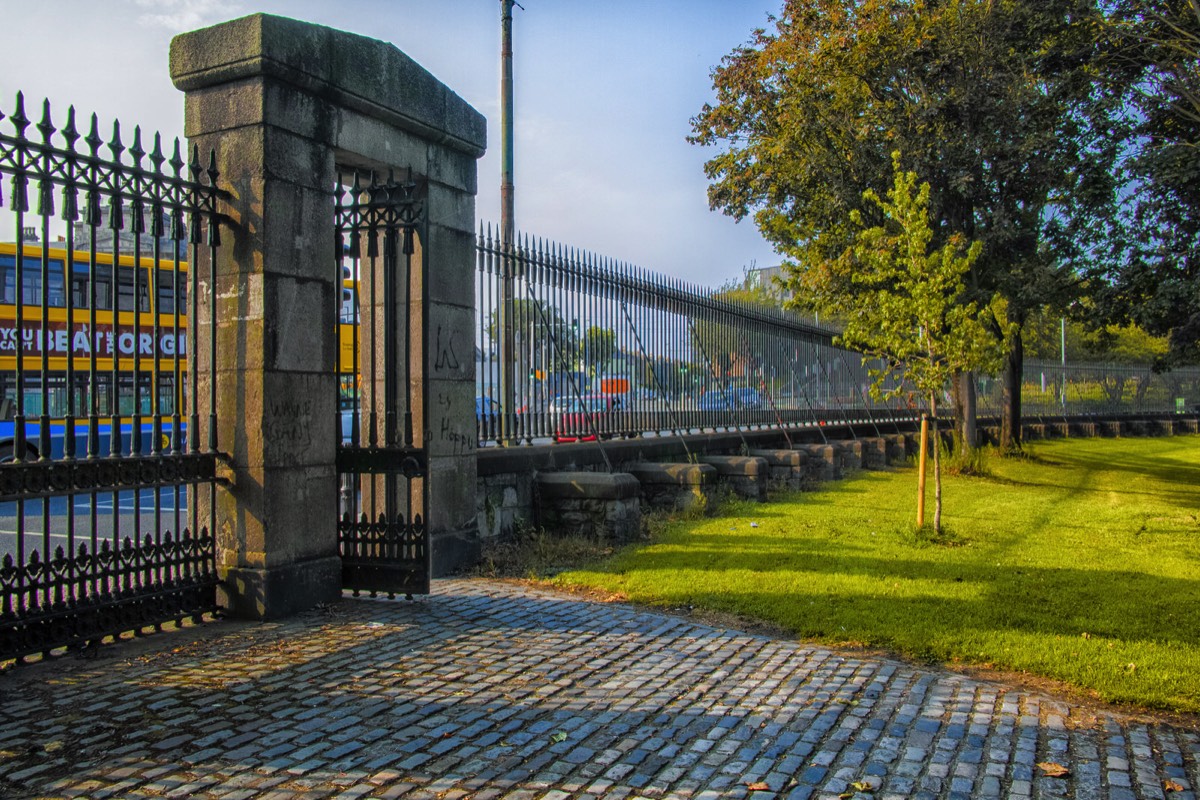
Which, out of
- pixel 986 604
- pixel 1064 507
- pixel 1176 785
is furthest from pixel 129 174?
pixel 1064 507

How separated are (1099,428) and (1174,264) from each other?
18.9 meters

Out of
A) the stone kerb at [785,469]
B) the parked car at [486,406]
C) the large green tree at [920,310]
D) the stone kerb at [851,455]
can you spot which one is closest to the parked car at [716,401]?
the stone kerb at [785,469]

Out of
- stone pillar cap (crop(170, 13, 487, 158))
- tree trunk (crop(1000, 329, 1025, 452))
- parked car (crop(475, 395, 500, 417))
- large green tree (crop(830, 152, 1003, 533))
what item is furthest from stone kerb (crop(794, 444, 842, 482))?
stone pillar cap (crop(170, 13, 487, 158))

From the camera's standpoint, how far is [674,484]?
11.3 meters

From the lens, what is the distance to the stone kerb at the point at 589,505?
941 cm

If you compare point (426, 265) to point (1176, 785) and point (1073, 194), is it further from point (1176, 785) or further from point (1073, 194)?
point (1073, 194)

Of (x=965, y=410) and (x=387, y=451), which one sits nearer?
(x=387, y=451)

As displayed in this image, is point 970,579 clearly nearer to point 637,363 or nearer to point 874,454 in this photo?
point 637,363

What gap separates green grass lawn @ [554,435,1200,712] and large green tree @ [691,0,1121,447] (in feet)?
21.2

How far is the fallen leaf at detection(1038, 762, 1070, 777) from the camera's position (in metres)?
3.64

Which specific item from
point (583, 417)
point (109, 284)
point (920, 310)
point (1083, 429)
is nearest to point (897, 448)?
point (920, 310)

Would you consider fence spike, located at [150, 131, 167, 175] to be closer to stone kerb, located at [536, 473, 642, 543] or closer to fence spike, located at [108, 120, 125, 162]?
fence spike, located at [108, 120, 125, 162]

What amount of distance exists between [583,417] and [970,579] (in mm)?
4937

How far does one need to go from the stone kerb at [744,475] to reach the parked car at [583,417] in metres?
2.21
